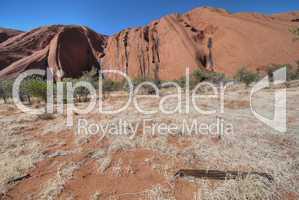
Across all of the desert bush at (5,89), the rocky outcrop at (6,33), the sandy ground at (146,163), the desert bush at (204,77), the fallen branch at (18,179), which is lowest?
the fallen branch at (18,179)

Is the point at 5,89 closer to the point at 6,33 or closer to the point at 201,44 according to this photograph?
the point at 201,44

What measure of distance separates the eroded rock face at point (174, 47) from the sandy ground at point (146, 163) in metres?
31.6

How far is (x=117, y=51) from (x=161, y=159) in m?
51.9

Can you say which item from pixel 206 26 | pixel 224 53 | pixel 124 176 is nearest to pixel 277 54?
pixel 224 53

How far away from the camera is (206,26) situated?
4616 cm

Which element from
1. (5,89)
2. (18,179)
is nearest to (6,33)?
(5,89)

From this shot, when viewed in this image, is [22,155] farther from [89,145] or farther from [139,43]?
[139,43]

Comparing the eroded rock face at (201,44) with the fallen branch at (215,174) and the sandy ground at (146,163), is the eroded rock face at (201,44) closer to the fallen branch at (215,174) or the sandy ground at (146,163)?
the sandy ground at (146,163)

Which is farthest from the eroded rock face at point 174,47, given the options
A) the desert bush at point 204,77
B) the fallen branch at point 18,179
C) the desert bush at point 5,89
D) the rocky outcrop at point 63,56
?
the fallen branch at point 18,179

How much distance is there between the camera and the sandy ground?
296cm

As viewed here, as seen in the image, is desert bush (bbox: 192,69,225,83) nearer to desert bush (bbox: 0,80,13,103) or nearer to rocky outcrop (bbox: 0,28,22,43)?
desert bush (bbox: 0,80,13,103)

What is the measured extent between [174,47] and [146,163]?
43.4 m

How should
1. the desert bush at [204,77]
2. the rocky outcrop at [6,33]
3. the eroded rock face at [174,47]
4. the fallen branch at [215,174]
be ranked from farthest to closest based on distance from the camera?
the rocky outcrop at [6,33], the eroded rock face at [174,47], the desert bush at [204,77], the fallen branch at [215,174]

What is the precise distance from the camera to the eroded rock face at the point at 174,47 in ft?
122
